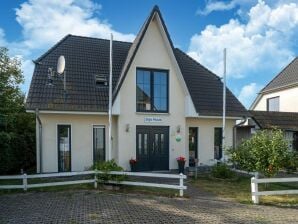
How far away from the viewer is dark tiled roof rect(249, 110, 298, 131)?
22547mm

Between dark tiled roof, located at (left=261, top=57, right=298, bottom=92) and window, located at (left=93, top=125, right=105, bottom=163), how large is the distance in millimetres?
17283

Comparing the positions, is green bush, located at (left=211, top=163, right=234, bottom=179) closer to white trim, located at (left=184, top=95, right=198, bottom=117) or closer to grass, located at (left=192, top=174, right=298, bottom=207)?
grass, located at (left=192, top=174, right=298, bottom=207)

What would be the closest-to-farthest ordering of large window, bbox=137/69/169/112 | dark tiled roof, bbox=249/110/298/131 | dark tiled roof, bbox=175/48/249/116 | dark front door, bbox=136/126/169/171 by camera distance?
1. dark front door, bbox=136/126/169/171
2. large window, bbox=137/69/169/112
3. dark tiled roof, bbox=175/48/249/116
4. dark tiled roof, bbox=249/110/298/131

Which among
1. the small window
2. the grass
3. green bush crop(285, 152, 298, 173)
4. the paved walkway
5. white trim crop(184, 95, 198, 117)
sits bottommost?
the grass

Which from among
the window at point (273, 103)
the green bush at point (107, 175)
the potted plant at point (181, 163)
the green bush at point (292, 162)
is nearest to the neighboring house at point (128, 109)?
the potted plant at point (181, 163)

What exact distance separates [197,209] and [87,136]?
336 inches

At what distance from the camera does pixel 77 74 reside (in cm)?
1795

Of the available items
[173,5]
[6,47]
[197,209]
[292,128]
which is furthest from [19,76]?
[292,128]

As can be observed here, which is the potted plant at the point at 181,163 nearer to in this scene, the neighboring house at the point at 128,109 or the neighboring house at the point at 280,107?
the neighboring house at the point at 128,109

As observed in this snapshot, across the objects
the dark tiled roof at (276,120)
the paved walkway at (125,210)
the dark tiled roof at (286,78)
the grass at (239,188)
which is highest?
the dark tiled roof at (286,78)

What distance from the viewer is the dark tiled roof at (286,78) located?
92.4 feet

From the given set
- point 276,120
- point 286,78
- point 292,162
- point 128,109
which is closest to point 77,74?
point 128,109

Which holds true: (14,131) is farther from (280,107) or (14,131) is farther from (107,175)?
(280,107)

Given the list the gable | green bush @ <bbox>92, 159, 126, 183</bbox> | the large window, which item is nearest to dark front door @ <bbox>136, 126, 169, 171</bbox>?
the large window
